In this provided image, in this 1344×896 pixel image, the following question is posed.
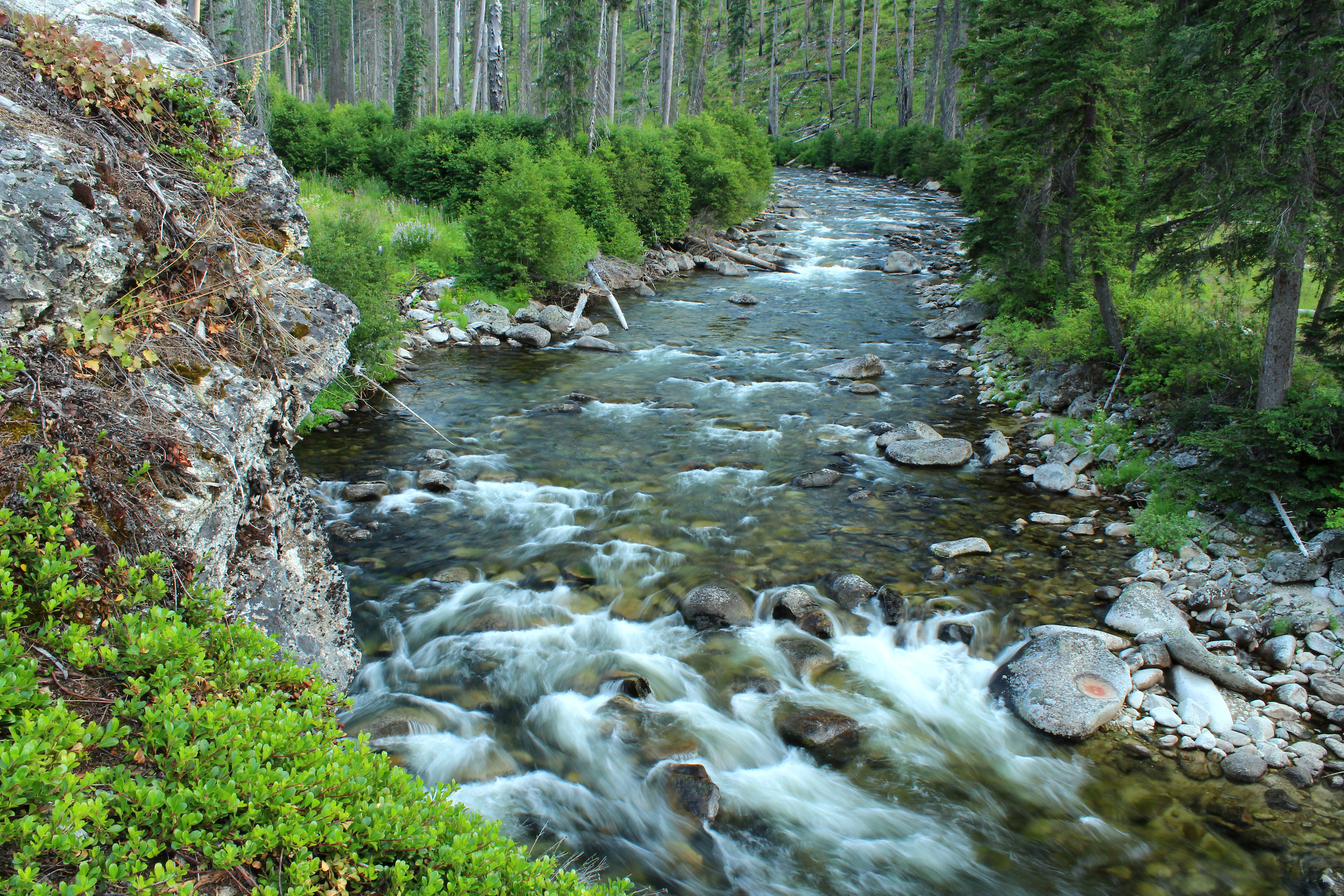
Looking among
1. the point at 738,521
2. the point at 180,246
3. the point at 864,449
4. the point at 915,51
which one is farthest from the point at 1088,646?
the point at 915,51

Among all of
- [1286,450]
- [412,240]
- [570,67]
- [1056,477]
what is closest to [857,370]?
[1056,477]

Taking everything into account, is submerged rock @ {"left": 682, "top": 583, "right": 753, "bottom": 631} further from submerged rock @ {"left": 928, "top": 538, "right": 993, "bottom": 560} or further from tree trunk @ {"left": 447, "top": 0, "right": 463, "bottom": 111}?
tree trunk @ {"left": 447, "top": 0, "right": 463, "bottom": 111}

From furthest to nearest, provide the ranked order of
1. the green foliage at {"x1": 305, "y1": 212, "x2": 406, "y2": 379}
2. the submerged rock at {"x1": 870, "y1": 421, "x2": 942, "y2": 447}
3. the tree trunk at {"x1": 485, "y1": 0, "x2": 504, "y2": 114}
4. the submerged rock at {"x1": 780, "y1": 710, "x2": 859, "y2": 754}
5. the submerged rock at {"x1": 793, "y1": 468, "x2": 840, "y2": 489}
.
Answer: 1. the tree trunk at {"x1": 485, "y1": 0, "x2": 504, "y2": 114}
2. the green foliage at {"x1": 305, "y1": 212, "x2": 406, "y2": 379}
3. the submerged rock at {"x1": 870, "y1": 421, "x2": 942, "y2": 447}
4. the submerged rock at {"x1": 793, "y1": 468, "x2": 840, "y2": 489}
5. the submerged rock at {"x1": 780, "y1": 710, "x2": 859, "y2": 754}

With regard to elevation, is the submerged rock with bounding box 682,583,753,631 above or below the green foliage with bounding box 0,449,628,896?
below

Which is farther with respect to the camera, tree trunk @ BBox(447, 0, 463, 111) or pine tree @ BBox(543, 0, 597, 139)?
tree trunk @ BBox(447, 0, 463, 111)

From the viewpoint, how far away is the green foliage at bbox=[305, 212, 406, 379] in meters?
12.4

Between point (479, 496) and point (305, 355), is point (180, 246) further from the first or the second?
point (479, 496)

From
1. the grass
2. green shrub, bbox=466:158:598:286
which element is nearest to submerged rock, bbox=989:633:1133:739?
the grass

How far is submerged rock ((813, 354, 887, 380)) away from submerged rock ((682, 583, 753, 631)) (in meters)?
8.74

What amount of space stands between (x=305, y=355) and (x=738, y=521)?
18.8 ft

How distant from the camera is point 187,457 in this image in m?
Result: 4.00

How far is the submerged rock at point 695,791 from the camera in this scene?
5.43 metres

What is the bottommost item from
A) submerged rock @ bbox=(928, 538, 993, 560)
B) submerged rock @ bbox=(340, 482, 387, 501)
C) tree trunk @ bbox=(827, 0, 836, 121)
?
submerged rock @ bbox=(928, 538, 993, 560)

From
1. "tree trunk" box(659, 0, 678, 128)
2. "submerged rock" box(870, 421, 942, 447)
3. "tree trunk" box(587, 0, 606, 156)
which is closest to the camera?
"submerged rock" box(870, 421, 942, 447)
